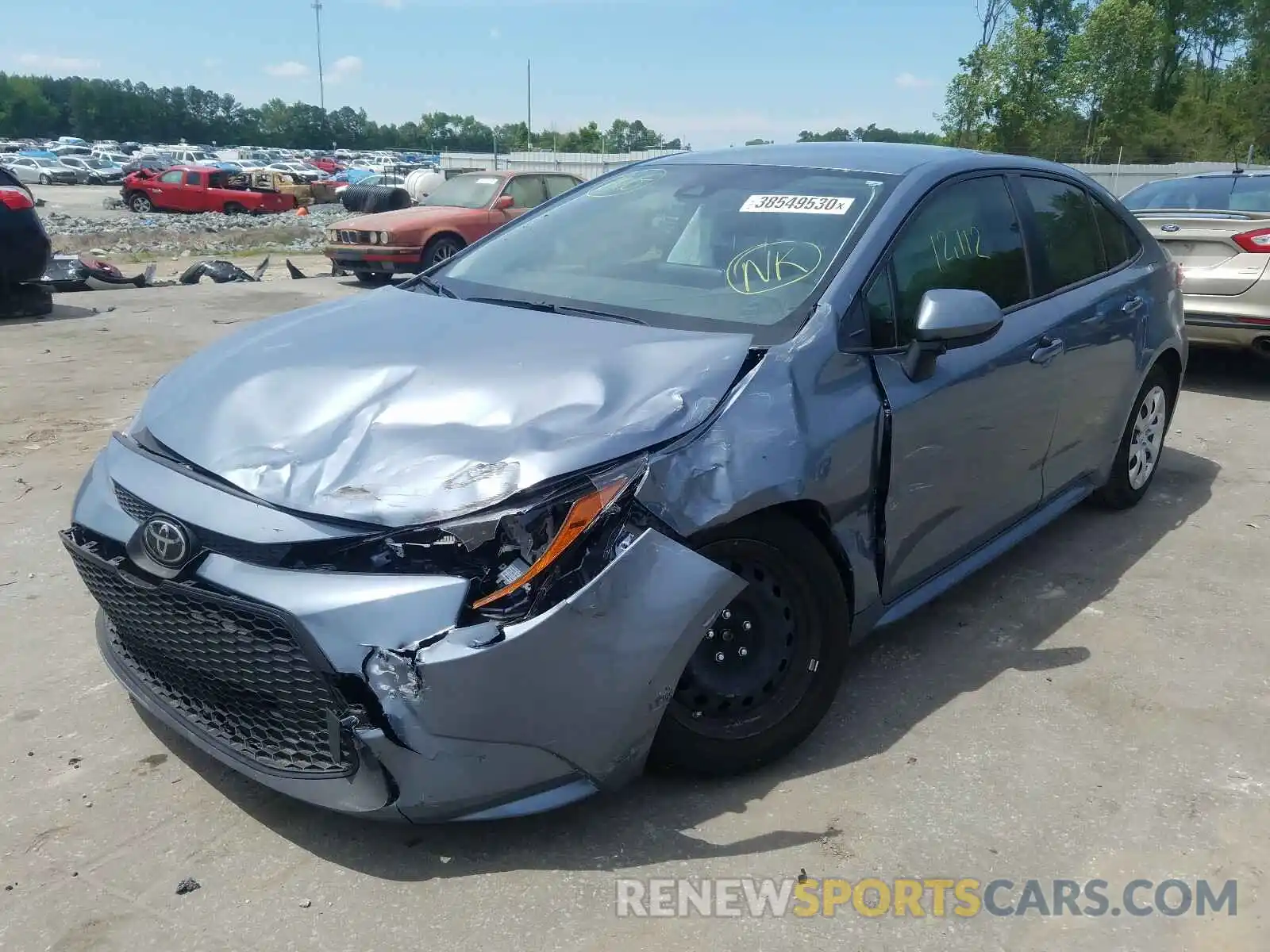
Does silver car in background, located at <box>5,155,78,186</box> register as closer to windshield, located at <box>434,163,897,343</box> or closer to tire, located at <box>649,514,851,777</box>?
windshield, located at <box>434,163,897,343</box>

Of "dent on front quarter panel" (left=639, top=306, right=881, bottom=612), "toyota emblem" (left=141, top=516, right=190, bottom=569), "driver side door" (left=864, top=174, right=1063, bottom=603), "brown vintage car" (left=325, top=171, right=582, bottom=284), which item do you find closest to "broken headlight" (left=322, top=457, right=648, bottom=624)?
"dent on front quarter panel" (left=639, top=306, right=881, bottom=612)

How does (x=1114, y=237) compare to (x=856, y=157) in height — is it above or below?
below

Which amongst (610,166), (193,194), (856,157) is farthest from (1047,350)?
(193,194)

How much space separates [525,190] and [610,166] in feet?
54.0

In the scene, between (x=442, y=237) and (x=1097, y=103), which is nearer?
(x=442, y=237)

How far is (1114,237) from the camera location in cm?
472

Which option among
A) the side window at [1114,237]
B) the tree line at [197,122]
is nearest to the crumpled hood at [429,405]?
the side window at [1114,237]

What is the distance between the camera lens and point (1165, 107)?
55.5 m

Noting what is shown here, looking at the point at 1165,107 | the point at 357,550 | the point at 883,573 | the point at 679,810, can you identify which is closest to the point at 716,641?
the point at 679,810

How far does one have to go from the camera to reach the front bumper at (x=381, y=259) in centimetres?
1377

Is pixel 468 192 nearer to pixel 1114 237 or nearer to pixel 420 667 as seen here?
pixel 1114 237

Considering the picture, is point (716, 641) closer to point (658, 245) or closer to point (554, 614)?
point (554, 614)

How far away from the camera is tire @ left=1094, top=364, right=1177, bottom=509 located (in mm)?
4871

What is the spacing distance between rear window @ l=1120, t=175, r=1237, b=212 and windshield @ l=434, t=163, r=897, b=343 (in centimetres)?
552
